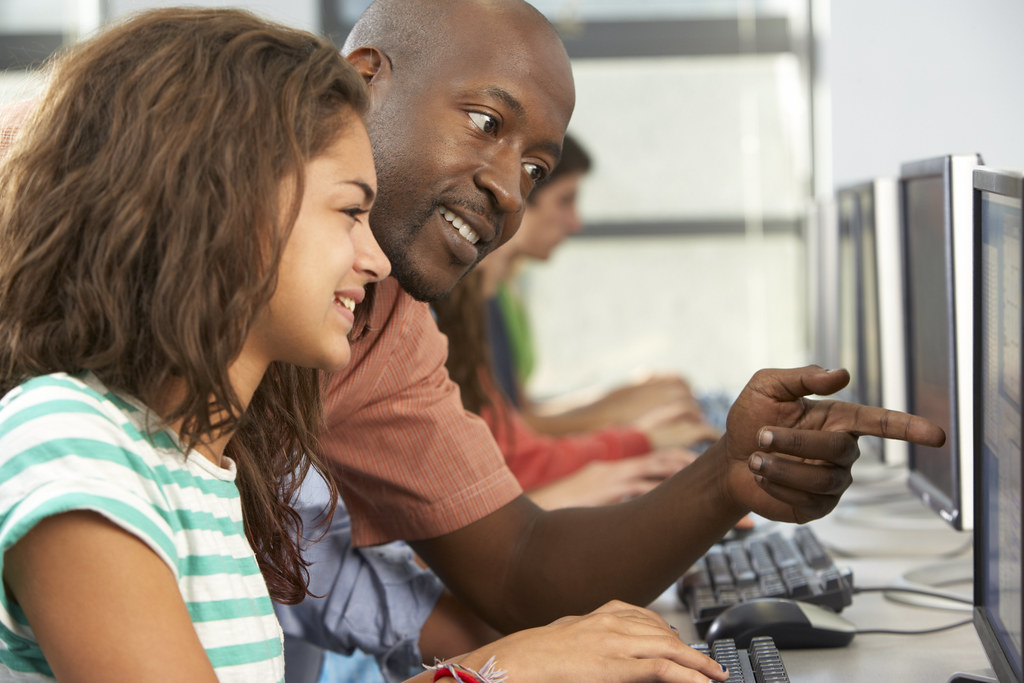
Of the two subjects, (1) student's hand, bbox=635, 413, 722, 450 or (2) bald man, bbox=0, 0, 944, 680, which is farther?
(1) student's hand, bbox=635, 413, 722, 450

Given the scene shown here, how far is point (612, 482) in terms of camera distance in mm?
1681

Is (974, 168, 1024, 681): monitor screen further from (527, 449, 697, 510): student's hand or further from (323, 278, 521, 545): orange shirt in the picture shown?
(527, 449, 697, 510): student's hand

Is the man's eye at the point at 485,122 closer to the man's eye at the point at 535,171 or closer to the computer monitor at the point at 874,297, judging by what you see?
the man's eye at the point at 535,171

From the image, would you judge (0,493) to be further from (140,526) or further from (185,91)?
(185,91)

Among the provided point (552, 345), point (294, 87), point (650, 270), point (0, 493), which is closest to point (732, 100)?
point (650, 270)

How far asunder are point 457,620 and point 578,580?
15 cm

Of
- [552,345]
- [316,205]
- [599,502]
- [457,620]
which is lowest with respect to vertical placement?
[552,345]

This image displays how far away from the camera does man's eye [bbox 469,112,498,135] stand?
1112 millimetres

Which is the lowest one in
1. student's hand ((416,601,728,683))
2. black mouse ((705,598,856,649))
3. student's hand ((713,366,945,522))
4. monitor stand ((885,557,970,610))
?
monitor stand ((885,557,970,610))

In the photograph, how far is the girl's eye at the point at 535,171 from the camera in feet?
3.77

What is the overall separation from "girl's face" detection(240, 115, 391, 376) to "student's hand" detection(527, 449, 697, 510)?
0.87 m

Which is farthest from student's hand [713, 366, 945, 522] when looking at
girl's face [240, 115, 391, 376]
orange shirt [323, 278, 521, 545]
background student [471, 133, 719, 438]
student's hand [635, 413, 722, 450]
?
background student [471, 133, 719, 438]

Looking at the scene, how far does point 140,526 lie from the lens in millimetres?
656

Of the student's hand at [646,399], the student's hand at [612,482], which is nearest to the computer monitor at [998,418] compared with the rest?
the student's hand at [612,482]
